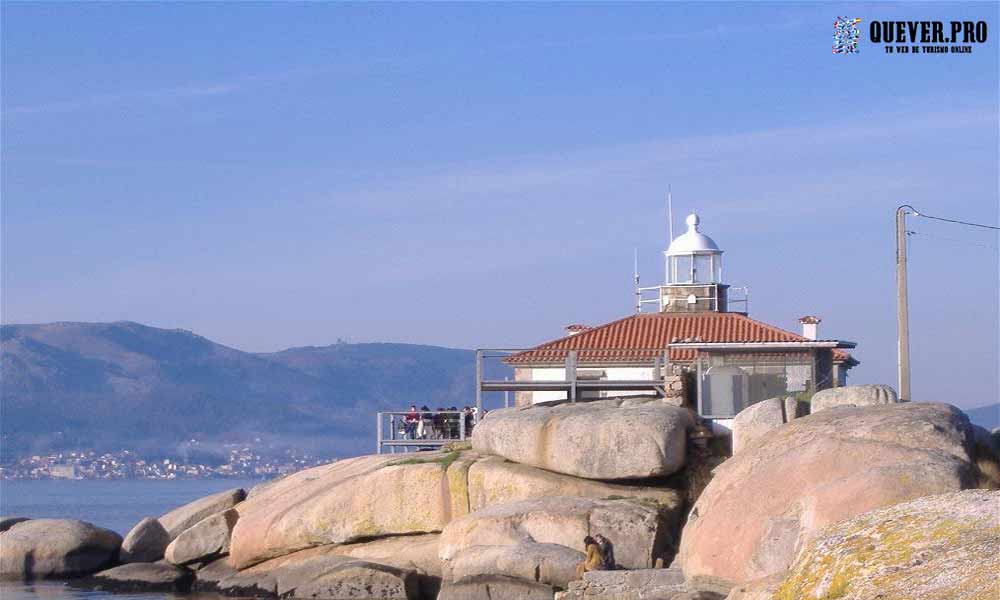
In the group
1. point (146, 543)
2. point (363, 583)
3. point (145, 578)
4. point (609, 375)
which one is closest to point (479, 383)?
point (609, 375)

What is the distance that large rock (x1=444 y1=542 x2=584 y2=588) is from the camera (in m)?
24.3

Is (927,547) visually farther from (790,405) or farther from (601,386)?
(601,386)

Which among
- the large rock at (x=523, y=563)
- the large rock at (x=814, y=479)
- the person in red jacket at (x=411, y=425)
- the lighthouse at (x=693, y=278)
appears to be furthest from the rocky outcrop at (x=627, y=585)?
the lighthouse at (x=693, y=278)

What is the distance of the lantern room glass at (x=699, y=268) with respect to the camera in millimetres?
45188

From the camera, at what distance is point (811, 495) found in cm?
1841

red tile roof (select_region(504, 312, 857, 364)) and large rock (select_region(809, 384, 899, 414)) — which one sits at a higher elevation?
red tile roof (select_region(504, 312, 857, 364))

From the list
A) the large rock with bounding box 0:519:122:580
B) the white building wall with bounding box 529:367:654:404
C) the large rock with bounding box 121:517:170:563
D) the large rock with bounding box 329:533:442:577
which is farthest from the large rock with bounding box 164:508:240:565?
the white building wall with bounding box 529:367:654:404

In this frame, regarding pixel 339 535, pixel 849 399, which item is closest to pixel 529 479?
pixel 339 535

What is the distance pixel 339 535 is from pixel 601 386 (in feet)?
32.5

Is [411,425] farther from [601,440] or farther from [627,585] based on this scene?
[627,585]

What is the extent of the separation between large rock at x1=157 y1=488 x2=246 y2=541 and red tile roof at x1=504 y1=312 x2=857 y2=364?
999 centimetres

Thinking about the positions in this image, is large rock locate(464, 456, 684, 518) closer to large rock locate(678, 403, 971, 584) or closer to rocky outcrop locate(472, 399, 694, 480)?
rocky outcrop locate(472, 399, 694, 480)

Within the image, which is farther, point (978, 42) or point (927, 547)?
point (978, 42)

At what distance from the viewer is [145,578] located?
1305 inches
